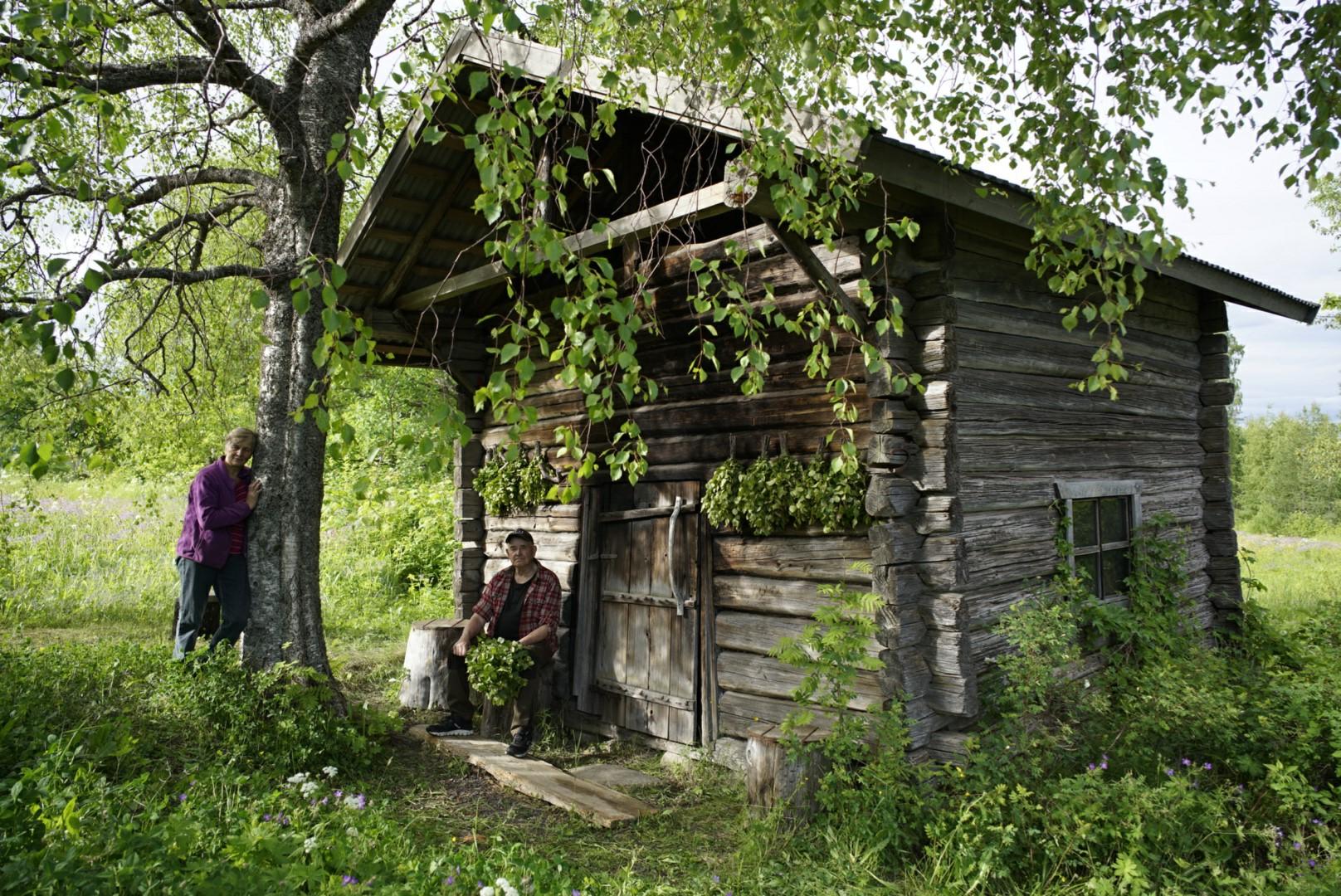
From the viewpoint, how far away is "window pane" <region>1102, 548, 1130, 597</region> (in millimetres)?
7316

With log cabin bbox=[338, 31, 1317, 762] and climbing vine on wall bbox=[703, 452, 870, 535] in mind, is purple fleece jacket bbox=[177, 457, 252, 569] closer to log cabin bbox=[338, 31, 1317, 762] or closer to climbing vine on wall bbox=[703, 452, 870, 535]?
log cabin bbox=[338, 31, 1317, 762]

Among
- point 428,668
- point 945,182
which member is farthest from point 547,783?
point 945,182

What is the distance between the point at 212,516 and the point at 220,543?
0.75 ft

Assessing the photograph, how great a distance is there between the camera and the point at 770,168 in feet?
13.7

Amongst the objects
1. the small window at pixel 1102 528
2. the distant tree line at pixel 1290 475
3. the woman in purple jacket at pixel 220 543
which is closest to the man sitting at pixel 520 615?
the woman in purple jacket at pixel 220 543

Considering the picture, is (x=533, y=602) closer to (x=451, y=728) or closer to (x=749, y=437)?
(x=451, y=728)

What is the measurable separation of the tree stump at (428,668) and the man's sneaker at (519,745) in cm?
119

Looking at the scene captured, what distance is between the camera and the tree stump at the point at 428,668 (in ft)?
25.9

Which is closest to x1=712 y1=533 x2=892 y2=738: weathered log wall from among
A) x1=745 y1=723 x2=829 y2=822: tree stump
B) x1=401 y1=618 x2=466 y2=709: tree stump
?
x1=745 y1=723 x2=829 y2=822: tree stump

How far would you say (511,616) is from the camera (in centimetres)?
737

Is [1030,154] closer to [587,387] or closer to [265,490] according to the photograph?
[587,387]

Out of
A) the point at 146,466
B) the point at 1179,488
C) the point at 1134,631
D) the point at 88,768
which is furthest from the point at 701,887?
the point at 146,466

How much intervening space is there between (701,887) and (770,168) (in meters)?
3.51

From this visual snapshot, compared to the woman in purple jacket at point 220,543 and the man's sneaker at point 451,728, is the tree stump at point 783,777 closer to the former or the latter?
the man's sneaker at point 451,728
